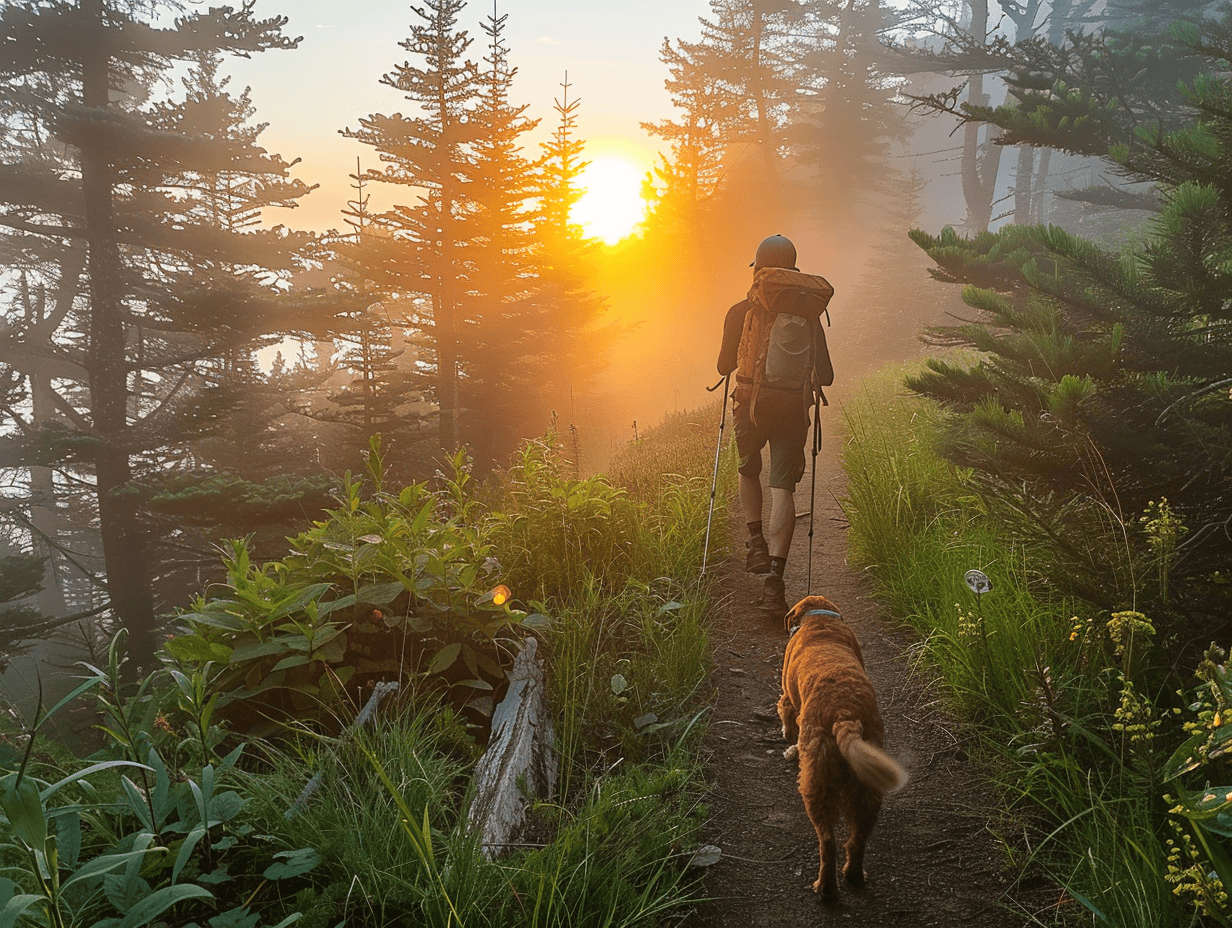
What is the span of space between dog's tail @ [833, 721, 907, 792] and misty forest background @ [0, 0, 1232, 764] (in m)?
1.23

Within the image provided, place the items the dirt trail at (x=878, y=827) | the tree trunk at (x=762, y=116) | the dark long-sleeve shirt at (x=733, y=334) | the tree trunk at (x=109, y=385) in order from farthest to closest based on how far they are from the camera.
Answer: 1. the tree trunk at (x=762, y=116)
2. the tree trunk at (x=109, y=385)
3. the dark long-sleeve shirt at (x=733, y=334)
4. the dirt trail at (x=878, y=827)

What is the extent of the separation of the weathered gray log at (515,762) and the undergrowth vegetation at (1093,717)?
164cm

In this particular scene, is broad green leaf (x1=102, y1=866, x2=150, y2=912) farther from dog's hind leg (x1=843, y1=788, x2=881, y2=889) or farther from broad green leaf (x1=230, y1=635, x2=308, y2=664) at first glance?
dog's hind leg (x1=843, y1=788, x2=881, y2=889)

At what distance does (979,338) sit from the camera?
4.35m

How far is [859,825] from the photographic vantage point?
2309 millimetres

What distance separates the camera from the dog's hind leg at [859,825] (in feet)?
7.49

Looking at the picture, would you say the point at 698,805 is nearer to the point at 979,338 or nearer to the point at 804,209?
the point at 979,338

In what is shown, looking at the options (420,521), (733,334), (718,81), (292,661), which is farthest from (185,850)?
(718,81)

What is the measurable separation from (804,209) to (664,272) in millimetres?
8119

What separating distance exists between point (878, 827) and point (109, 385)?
17.6 meters

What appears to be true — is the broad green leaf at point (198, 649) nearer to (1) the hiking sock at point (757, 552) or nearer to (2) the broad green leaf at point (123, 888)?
(2) the broad green leaf at point (123, 888)

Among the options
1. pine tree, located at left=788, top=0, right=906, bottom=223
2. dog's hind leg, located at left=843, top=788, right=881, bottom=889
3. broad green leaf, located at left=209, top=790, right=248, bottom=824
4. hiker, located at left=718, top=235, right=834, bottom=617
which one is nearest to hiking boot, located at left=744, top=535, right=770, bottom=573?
hiker, located at left=718, top=235, right=834, bottom=617

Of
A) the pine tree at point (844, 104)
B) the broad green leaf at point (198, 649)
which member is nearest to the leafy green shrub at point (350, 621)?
the broad green leaf at point (198, 649)

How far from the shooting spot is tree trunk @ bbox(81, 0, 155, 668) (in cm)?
1341
